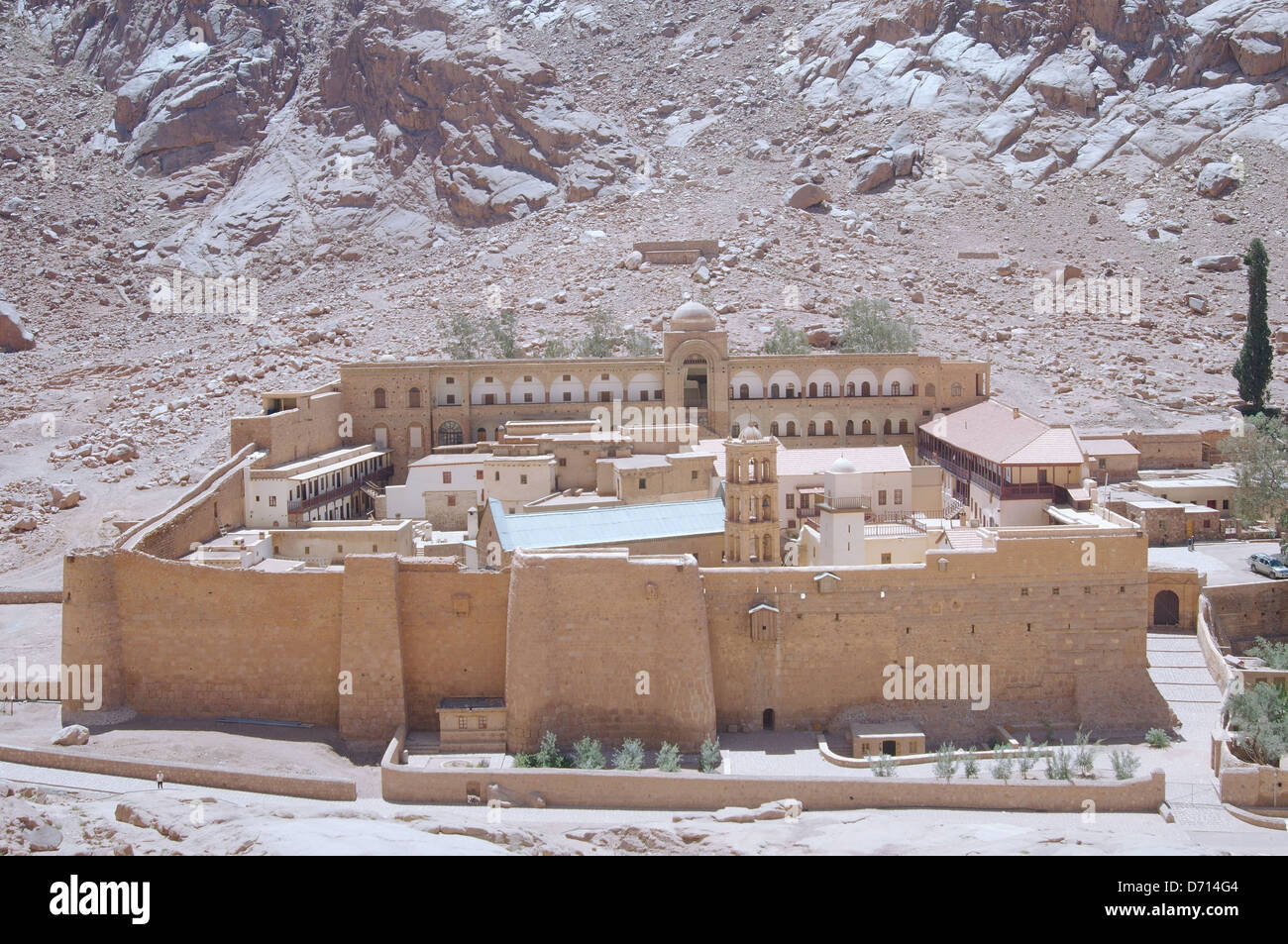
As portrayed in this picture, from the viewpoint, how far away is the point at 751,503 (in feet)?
108

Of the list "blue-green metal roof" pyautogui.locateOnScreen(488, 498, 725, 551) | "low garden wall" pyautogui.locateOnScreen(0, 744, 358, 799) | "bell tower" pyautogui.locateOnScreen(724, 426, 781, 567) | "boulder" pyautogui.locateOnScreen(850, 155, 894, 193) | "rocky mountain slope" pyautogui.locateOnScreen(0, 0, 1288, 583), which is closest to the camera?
"low garden wall" pyautogui.locateOnScreen(0, 744, 358, 799)

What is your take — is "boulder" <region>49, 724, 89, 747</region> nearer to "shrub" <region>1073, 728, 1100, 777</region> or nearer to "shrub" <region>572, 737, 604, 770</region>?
"shrub" <region>572, 737, 604, 770</region>

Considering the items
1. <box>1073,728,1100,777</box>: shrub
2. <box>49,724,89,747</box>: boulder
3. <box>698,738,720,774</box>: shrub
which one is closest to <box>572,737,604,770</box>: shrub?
<box>698,738,720,774</box>: shrub

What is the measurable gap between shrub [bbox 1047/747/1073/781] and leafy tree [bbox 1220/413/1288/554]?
1574 cm

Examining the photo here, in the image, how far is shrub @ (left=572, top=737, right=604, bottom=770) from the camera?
27.7 m

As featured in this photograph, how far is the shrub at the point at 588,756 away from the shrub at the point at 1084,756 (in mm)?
9387

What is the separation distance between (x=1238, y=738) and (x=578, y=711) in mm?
13549

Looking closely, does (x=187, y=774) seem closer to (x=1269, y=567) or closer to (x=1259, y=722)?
(x=1259, y=722)

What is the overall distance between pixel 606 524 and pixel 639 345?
2236cm

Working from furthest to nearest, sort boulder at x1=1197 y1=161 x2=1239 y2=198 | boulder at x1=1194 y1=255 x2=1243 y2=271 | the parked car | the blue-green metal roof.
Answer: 1. boulder at x1=1197 y1=161 x2=1239 y2=198
2. boulder at x1=1194 y1=255 x2=1243 y2=271
3. the parked car
4. the blue-green metal roof

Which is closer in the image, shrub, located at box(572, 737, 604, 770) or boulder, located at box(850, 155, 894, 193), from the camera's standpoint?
shrub, located at box(572, 737, 604, 770)

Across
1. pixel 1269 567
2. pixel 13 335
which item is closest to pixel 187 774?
pixel 1269 567

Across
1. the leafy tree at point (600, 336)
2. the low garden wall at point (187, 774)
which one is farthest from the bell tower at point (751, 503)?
the leafy tree at point (600, 336)

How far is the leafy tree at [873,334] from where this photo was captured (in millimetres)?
55719
